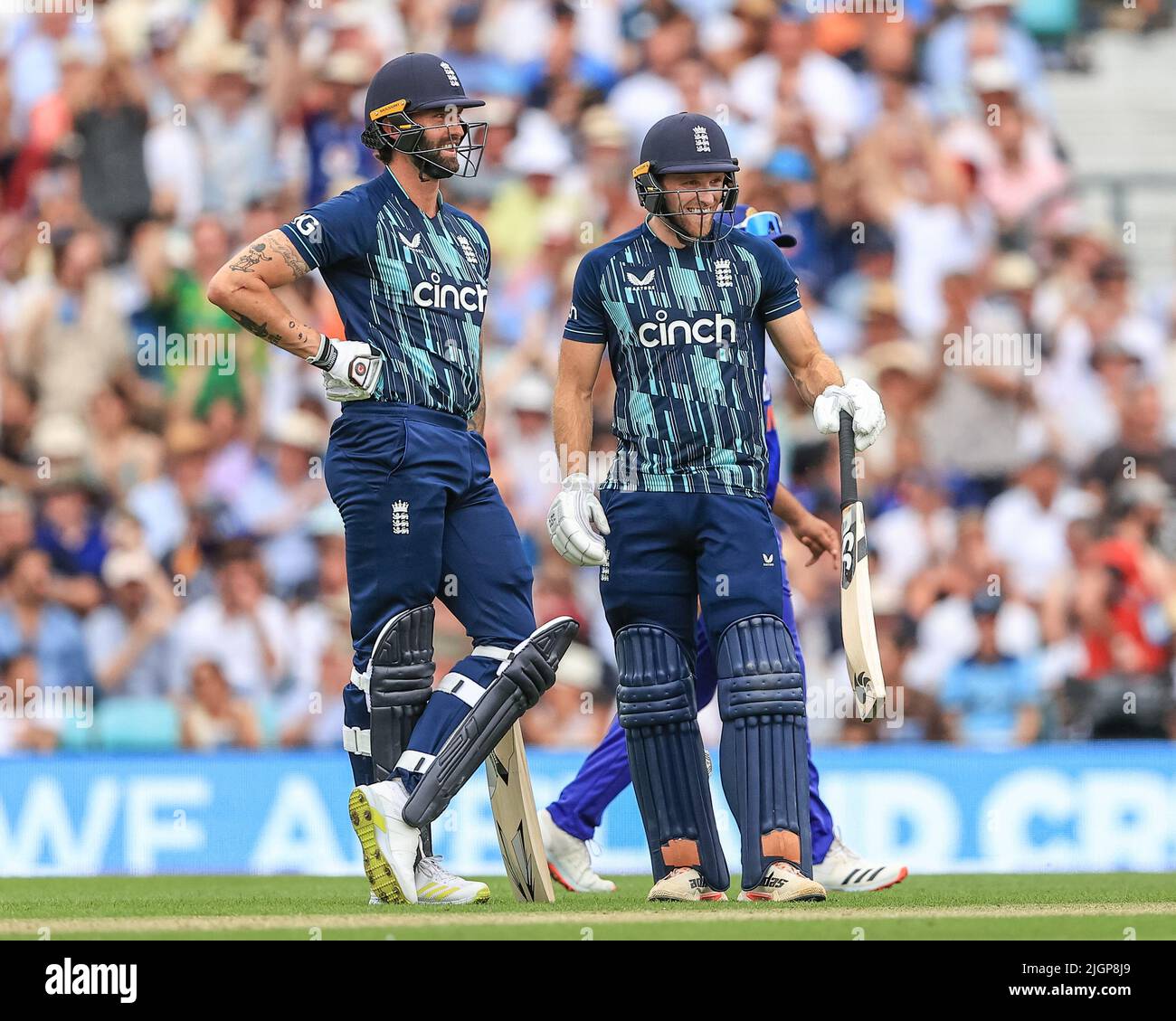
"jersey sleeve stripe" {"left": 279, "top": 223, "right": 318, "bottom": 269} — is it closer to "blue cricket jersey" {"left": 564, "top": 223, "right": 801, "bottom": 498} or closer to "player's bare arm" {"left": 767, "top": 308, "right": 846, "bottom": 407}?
"blue cricket jersey" {"left": 564, "top": 223, "right": 801, "bottom": 498}

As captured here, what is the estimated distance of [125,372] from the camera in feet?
43.5

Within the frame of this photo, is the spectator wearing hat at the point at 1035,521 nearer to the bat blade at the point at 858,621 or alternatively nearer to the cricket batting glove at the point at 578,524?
the bat blade at the point at 858,621

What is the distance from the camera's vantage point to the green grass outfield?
18.9 ft

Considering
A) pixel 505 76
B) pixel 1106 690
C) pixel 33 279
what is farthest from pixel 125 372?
pixel 1106 690

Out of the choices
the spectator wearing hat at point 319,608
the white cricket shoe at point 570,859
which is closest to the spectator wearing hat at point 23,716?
the spectator wearing hat at point 319,608

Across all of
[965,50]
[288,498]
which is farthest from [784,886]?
[965,50]

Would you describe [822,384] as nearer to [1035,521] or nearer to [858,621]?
[858,621]

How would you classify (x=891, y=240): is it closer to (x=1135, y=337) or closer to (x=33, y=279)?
(x=1135, y=337)

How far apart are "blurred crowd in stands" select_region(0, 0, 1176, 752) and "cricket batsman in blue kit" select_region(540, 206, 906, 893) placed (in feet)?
10.2

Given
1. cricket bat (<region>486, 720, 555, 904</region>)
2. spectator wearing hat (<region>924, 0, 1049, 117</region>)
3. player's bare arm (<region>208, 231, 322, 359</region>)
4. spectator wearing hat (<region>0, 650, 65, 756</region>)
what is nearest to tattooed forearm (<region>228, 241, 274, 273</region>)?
player's bare arm (<region>208, 231, 322, 359</region>)

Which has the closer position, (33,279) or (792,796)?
(792,796)

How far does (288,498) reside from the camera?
41.7 feet

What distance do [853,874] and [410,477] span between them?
2.33 m
